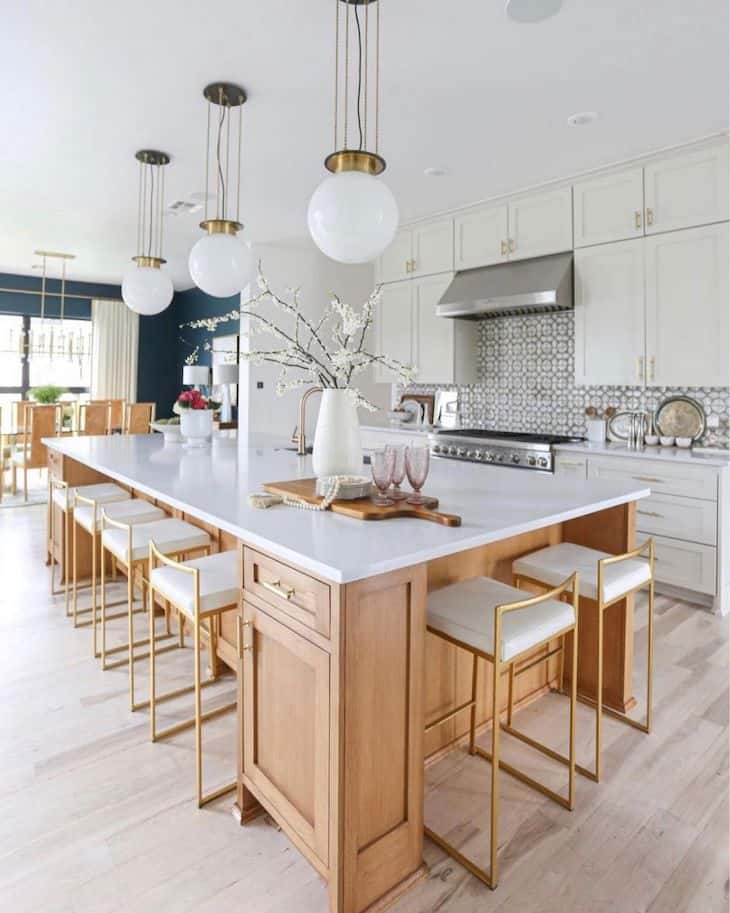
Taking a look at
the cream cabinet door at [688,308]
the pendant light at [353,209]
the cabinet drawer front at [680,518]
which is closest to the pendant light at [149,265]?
the pendant light at [353,209]

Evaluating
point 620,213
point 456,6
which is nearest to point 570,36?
point 456,6

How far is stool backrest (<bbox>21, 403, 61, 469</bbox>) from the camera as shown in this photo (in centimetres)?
582

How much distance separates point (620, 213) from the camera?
12.4 ft

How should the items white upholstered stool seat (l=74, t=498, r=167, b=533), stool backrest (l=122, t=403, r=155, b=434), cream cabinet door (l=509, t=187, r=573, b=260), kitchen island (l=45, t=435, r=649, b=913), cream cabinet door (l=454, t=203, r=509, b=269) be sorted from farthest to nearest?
1. stool backrest (l=122, t=403, r=155, b=434)
2. cream cabinet door (l=454, t=203, r=509, b=269)
3. cream cabinet door (l=509, t=187, r=573, b=260)
4. white upholstered stool seat (l=74, t=498, r=167, b=533)
5. kitchen island (l=45, t=435, r=649, b=913)

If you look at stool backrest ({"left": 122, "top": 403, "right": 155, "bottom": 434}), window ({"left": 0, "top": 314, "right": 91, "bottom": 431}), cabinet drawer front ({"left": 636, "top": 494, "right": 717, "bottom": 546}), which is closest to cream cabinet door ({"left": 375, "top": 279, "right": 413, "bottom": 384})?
cabinet drawer front ({"left": 636, "top": 494, "right": 717, "bottom": 546})

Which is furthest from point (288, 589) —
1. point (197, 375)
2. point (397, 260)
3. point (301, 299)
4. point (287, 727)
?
point (197, 375)

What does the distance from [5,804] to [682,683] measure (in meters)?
2.42

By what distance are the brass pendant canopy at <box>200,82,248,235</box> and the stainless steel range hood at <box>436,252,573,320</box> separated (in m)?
1.76

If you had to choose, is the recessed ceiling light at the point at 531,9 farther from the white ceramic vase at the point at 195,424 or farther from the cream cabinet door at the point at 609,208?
the white ceramic vase at the point at 195,424

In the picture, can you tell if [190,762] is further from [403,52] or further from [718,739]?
[403,52]

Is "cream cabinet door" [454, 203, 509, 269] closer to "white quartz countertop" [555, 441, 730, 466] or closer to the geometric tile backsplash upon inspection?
the geometric tile backsplash

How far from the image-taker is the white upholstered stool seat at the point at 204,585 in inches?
66.9

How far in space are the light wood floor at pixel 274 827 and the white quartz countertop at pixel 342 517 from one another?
80 centimetres

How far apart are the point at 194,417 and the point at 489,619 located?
2216 mm
